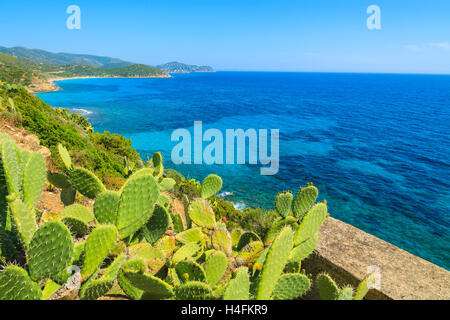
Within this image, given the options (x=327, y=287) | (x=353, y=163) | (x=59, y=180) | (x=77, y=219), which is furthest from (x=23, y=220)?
(x=353, y=163)

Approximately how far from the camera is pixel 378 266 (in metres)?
1.95

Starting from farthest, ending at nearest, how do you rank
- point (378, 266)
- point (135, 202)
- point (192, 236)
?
point (192, 236), point (378, 266), point (135, 202)

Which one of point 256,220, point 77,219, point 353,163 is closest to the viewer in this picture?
point 77,219

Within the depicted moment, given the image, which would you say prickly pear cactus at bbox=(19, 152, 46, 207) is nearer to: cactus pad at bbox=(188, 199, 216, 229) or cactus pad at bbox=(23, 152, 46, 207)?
cactus pad at bbox=(23, 152, 46, 207)

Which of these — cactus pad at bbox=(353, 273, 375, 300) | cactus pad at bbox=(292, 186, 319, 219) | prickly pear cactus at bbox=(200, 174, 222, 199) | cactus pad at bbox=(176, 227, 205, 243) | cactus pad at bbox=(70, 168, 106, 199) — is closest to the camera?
cactus pad at bbox=(353, 273, 375, 300)

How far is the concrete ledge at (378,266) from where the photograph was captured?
1.75m

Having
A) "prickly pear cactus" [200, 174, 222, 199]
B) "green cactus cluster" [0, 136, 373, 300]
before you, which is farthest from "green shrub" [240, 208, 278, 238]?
"green cactus cluster" [0, 136, 373, 300]

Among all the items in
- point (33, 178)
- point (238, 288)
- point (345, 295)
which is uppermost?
point (33, 178)

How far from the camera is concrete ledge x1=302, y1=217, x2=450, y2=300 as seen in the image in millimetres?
1751

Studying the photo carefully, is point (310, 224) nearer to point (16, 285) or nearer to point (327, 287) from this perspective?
point (327, 287)

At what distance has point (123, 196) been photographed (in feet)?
5.13

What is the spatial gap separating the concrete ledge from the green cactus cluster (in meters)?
0.35

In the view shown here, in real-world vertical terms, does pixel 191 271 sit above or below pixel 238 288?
below

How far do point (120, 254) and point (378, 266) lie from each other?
1875mm
